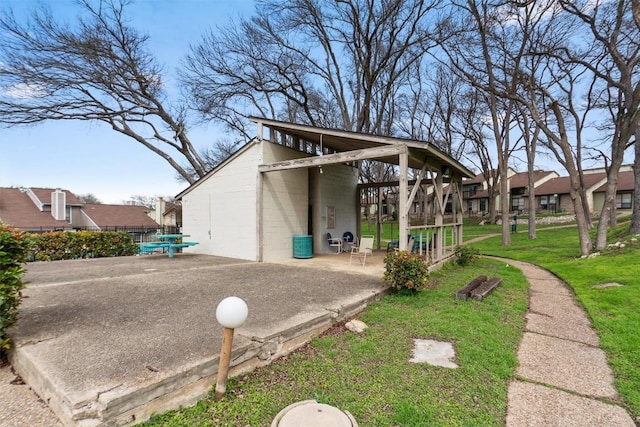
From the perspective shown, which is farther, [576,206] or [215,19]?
[215,19]

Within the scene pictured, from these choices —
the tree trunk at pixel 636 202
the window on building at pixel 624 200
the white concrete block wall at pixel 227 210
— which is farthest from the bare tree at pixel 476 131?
the white concrete block wall at pixel 227 210

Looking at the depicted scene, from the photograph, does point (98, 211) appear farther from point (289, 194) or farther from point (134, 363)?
point (134, 363)

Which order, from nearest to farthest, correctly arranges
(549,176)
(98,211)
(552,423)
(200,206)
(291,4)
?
(552,423)
(200,206)
(291,4)
(98,211)
(549,176)

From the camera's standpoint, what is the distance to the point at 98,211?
2898 centimetres

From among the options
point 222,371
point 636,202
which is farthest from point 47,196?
point 636,202

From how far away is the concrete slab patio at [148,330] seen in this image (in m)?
2.30

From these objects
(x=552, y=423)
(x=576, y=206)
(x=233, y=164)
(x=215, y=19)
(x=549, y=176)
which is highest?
(x=215, y=19)

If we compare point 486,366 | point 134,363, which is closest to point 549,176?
point 486,366

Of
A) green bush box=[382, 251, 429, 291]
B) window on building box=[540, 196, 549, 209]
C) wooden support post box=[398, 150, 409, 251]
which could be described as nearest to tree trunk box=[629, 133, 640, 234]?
wooden support post box=[398, 150, 409, 251]

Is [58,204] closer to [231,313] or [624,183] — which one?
[231,313]

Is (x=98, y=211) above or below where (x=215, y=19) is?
below

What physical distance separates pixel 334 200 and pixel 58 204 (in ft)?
83.9

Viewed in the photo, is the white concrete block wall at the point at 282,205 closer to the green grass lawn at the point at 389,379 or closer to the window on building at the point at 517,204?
the green grass lawn at the point at 389,379

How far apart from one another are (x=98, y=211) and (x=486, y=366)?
3451 centimetres
